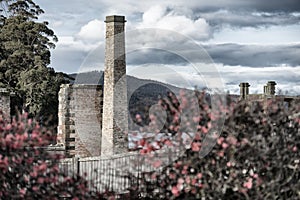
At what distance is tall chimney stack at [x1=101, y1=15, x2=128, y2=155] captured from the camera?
22.7 m

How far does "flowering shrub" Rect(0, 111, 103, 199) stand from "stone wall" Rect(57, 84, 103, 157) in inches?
559

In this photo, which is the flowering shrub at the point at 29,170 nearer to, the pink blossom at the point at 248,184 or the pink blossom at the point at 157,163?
the pink blossom at the point at 157,163

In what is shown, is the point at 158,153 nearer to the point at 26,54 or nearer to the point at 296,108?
the point at 296,108

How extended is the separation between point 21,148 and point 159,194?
163cm

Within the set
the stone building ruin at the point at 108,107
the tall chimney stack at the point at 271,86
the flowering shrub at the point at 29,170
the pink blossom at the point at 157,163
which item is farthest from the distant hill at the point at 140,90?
the tall chimney stack at the point at 271,86

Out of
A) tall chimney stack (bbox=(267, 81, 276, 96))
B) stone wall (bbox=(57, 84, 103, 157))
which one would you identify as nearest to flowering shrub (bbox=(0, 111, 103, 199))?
stone wall (bbox=(57, 84, 103, 157))

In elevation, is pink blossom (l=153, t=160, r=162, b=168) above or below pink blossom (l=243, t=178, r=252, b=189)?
above

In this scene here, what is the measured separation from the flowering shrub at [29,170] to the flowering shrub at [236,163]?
0.94m

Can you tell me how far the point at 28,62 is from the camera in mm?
32250

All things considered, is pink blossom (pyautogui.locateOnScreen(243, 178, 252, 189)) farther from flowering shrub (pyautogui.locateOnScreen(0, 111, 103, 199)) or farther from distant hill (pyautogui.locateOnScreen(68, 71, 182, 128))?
flowering shrub (pyautogui.locateOnScreen(0, 111, 103, 199))

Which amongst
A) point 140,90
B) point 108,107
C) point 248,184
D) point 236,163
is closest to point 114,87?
point 108,107

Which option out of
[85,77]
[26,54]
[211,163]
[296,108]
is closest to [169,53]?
[296,108]

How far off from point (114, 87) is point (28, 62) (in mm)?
10925

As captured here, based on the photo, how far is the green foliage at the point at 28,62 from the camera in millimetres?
30312
